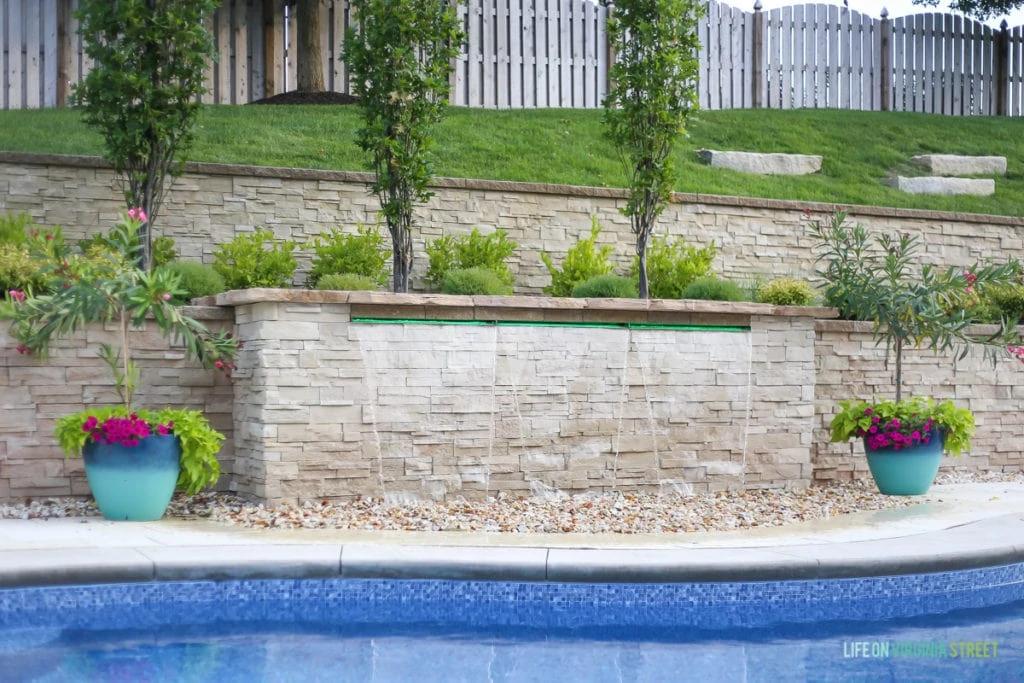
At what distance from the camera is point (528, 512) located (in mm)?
7418

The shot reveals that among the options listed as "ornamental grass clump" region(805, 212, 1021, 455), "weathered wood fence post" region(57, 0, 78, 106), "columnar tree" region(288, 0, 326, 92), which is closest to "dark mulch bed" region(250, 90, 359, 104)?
"columnar tree" region(288, 0, 326, 92)

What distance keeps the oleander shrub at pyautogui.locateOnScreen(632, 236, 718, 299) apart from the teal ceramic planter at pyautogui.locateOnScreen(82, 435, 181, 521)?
441 centimetres

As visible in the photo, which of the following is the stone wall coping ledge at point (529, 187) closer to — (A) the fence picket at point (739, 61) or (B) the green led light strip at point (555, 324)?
(B) the green led light strip at point (555, 324)

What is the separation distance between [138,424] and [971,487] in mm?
6386

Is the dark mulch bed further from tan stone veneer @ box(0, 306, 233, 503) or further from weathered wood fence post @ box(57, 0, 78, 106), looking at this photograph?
tan stone veneer @ box(0, 306, 233, 503)

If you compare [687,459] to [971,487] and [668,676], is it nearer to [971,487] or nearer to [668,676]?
[971,487]

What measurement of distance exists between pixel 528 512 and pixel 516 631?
206 cm

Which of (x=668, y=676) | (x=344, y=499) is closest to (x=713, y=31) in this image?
(x=344, y=499)

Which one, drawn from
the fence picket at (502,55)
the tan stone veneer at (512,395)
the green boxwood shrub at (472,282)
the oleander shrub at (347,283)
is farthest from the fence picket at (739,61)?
the oleander shrub at (347,283)

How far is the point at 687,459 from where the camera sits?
8.38 m

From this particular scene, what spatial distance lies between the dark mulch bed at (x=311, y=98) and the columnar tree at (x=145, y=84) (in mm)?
5164

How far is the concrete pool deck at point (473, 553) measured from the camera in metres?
5.48

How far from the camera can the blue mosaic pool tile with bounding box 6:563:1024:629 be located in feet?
17.8

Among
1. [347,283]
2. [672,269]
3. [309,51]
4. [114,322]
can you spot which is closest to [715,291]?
[672,269]
